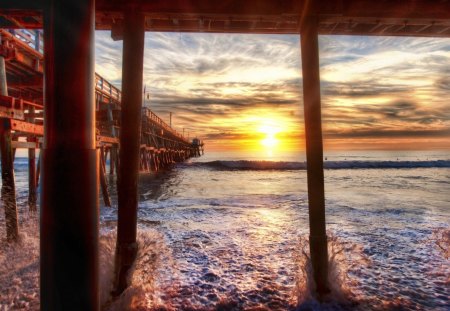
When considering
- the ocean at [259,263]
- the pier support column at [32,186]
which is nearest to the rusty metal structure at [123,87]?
the ocean at [259,263]

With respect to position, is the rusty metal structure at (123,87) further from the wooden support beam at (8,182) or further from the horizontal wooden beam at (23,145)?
the horizontal wooden beam at (23,145)

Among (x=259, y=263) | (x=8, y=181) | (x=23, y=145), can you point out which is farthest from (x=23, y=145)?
(x=259, y=263)

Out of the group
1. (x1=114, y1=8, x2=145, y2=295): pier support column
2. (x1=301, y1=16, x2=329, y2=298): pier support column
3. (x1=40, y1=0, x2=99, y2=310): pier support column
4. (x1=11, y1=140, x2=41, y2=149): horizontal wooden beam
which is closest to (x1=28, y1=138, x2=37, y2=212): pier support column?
(x1=11, y1=140, x2=41, y2=149): horizontal wooden beam

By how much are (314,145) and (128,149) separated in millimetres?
2329

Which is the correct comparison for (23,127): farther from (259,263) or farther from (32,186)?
(259,263)

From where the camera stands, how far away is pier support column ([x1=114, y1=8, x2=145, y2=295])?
370 cm

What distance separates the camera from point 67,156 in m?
1.09

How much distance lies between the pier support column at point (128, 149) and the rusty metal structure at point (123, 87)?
0.01m

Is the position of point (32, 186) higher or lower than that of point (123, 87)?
lower

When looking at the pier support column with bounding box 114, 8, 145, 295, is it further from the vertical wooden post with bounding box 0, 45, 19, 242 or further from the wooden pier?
the vertical wooden post with bounding box 0, 45, 19, 242

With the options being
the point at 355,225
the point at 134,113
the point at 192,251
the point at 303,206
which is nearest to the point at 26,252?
the point at 192,251

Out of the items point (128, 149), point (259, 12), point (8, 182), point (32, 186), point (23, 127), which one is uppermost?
point (259, 12)

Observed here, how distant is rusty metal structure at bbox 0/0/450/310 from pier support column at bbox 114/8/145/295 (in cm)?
1

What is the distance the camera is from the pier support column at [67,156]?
3.57 ft
